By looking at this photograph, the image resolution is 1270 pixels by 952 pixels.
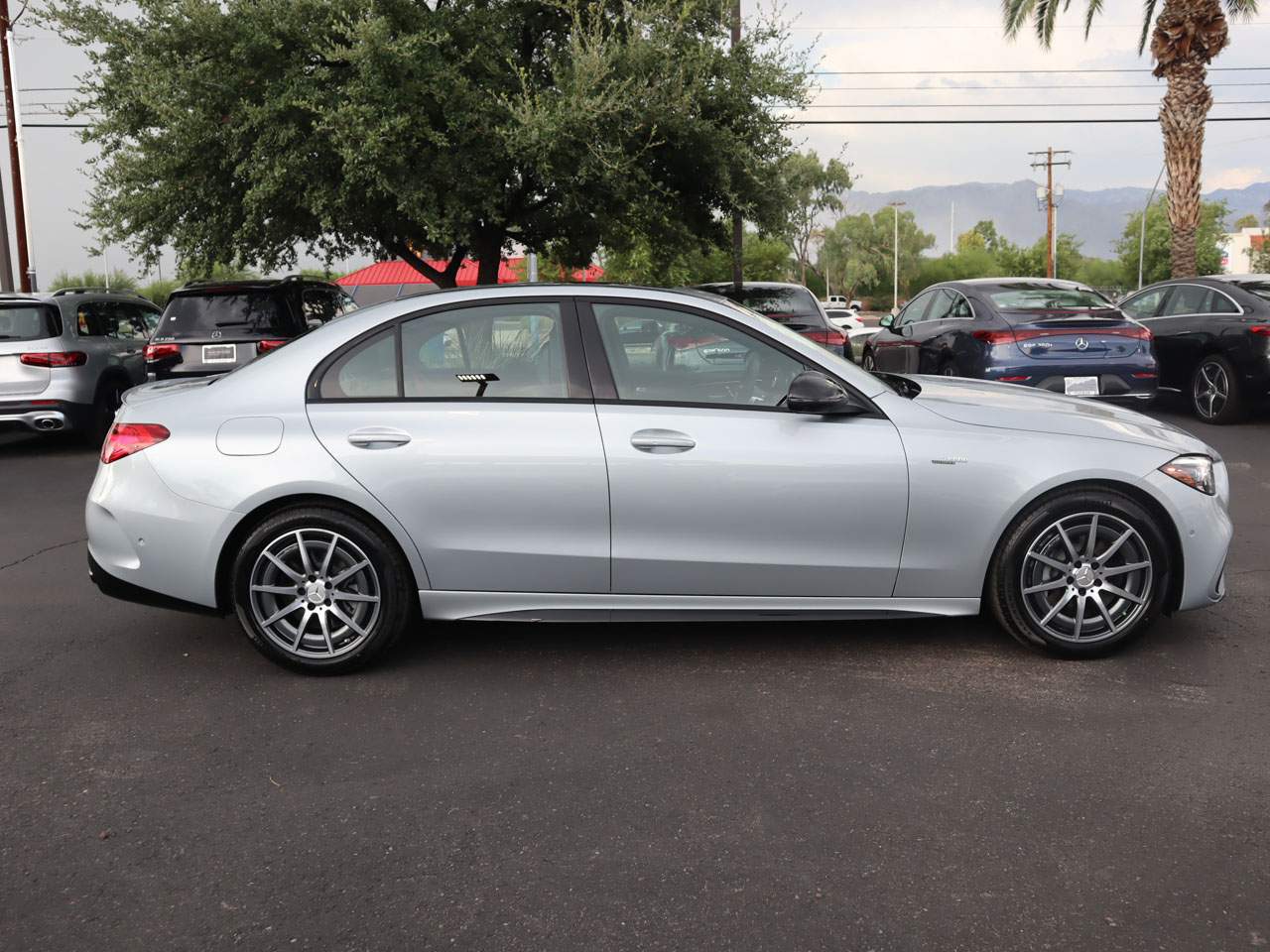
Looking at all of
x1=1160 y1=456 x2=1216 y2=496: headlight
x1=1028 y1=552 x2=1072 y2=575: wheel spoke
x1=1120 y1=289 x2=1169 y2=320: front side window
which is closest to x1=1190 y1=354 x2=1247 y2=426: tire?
x1=1120 y1=289 x2=1169 y2=320: front side window

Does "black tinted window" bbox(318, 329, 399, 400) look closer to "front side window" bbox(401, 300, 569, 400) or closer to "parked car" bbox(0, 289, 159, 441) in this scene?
"front side window" bbox(401, 300, 569, 400)

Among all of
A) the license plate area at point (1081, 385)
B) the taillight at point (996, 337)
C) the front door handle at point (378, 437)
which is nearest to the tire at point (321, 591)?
the front door handle at point (378, 437)

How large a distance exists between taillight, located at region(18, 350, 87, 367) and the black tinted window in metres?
7.75

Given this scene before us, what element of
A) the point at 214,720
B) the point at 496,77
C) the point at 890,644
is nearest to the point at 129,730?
the point at 214,720

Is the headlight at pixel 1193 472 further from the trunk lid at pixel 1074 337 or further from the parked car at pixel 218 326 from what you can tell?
the parked car at pixel 218 326

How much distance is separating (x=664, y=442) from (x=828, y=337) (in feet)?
27.4

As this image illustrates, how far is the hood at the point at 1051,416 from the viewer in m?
4.76

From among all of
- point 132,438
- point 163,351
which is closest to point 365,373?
point 132,438

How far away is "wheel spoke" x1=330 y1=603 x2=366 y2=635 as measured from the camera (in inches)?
183

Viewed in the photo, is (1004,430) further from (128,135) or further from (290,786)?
(128,135)

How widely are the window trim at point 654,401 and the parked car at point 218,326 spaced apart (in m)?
7.03

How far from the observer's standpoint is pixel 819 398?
4520mm

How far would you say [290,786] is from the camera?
145 inches

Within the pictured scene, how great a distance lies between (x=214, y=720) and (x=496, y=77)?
12.8 meters
